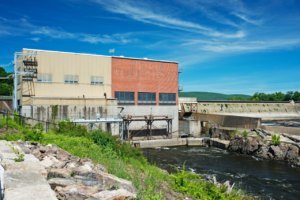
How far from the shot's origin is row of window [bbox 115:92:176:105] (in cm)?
3919

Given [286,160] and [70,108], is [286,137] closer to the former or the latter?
[286,160]

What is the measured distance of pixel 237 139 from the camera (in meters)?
35.1

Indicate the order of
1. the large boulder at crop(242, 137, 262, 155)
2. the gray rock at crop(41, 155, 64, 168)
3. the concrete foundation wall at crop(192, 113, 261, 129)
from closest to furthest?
the gray rock at crop(41, 155, 64, 168), the large boulder at crop(242, 137, 262, 155), the concrete foundation wall at crop(192, 113, 261, 129)

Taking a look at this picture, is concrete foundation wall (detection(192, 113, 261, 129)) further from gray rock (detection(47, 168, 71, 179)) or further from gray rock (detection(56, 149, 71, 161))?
gray rock (detection(47, 168, 71, 179))

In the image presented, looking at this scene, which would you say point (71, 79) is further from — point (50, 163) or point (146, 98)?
point (50, 163)

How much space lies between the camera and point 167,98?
43.0m

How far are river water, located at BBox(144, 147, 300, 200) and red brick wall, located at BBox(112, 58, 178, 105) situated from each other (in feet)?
29.1

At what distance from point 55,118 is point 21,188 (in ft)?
94.4

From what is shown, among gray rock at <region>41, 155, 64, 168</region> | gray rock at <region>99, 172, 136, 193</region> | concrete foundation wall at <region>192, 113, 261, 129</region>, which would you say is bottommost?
concrete foundation wall at <region>192, 113, 261, 129</region>

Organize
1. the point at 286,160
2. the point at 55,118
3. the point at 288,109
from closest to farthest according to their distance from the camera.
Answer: the point at 286,160 < the point at 55,118 < the point at 288,109

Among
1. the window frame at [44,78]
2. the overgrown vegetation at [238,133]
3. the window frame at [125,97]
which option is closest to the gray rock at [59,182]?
the window frame at [44,78]

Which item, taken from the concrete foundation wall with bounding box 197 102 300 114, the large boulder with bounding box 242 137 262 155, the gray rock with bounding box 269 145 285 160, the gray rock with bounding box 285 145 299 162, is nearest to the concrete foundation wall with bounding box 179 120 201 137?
the concrete foundation wall with bounding box 197 102 300 114

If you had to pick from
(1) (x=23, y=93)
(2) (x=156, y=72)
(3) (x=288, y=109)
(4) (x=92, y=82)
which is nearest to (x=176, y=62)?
(2) (x=156, y=72)

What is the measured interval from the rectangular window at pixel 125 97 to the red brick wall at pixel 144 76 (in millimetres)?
489
